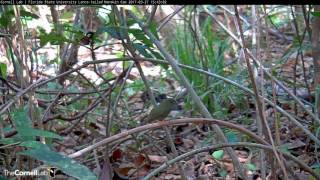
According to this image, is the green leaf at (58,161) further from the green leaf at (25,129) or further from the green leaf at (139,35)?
the green leaf at (139,35)

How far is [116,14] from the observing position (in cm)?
139

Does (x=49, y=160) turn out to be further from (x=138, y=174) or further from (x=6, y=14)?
(x=138, y=174)

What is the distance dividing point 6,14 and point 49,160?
605 millimetres

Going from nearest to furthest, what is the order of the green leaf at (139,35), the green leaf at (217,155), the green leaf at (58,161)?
the green leaf at (58,161) < the green leaf at (139,35) < the green leaf at (217,155)

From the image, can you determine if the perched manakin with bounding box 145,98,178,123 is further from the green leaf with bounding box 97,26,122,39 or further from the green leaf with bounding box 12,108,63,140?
the green leaf with bounding box 12,108,63,140

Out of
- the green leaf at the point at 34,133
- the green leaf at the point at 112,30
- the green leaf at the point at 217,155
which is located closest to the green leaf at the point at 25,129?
the green leaf at the point at 34,133

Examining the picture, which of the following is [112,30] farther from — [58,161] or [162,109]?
[58,161]

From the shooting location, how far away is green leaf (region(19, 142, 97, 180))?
0.92 m

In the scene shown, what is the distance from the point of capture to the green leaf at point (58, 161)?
920 mm

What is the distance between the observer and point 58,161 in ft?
3.04

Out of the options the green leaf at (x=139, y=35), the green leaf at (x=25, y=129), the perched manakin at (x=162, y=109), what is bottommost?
the perched manakin at (x=162, y=109)

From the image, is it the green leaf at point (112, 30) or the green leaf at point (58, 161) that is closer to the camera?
the green leaf at point (58, 161)

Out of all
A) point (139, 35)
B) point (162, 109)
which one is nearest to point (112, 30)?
point (139, 35)

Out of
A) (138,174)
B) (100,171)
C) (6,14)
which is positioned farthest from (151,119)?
(6,14)
